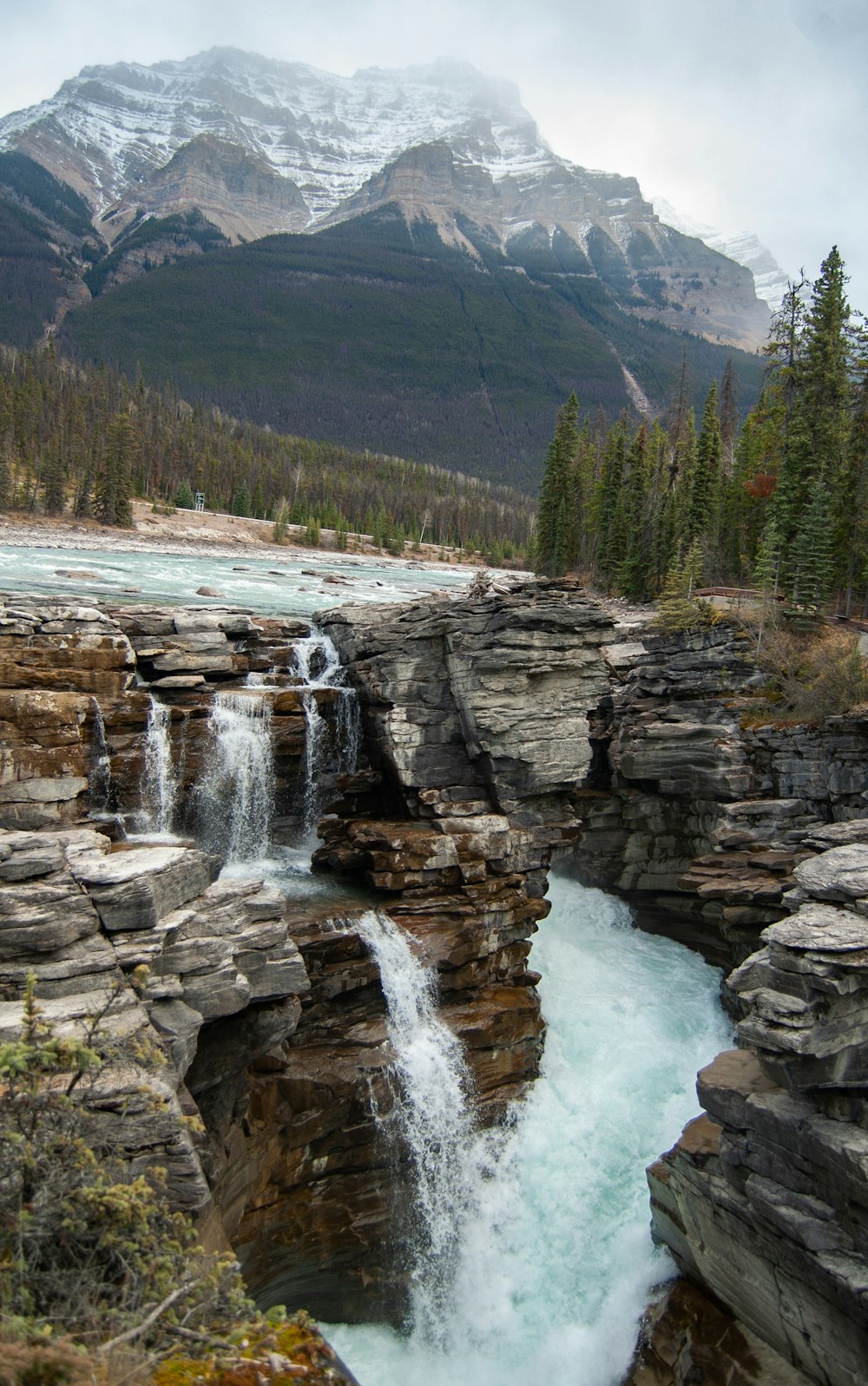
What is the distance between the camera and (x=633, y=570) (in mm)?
57438

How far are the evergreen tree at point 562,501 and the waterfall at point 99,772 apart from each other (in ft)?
191

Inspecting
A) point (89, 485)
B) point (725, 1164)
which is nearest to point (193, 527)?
point (89, 485)

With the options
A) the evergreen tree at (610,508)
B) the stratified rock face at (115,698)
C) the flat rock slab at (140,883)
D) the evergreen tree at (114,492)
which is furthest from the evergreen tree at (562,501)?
the flat rock slab at (140,883)

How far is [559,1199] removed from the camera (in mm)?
19547

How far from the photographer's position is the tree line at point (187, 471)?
84375 mm

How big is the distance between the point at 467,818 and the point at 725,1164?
40.4ft

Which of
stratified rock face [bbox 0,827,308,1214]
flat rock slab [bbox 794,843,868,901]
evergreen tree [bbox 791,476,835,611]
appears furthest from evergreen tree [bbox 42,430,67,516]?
flat rock slab [bbox 794,843,868,901]

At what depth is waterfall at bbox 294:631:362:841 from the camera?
27.3 m

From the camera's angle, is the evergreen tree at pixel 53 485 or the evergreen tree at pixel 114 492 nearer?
the evergreen tree at pixel 114 492

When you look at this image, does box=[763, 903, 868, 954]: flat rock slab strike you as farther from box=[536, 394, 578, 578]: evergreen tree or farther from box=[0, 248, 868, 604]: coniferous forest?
box=[536, 394, 578, 578]: evergreen tree

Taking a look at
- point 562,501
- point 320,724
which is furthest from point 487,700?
point 562,501

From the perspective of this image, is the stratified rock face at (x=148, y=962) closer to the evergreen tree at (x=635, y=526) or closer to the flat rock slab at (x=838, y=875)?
the flat rock slab at (x=838, y=875)

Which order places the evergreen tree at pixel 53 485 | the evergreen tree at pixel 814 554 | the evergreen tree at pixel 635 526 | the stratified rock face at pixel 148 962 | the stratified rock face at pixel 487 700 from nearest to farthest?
the stratified rock face at pixel 148 962
the stratified rock face at pixel 487 700
the evergreen tree at pixel 814 554
the evergreen tree at pixel 635 526
the evergreen tree at pixel 53 485

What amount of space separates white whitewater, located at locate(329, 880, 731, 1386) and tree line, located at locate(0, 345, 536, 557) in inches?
2921
